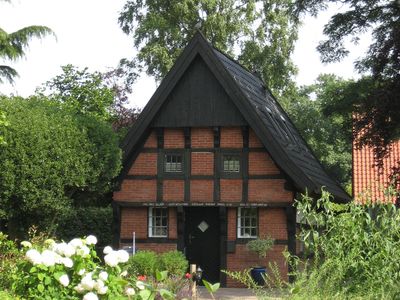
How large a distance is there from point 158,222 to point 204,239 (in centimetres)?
133

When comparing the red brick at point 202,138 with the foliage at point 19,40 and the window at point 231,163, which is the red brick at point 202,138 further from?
the foliage at point 19,40

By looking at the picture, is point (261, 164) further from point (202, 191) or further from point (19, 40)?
point (19, 40)

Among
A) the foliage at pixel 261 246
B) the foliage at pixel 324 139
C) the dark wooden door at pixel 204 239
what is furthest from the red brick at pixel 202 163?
the foliage at pixel 324 139

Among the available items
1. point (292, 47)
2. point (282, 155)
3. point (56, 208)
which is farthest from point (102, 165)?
point (292, 47)

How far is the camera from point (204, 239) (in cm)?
1730

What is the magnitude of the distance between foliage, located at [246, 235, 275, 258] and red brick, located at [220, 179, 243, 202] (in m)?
1.24

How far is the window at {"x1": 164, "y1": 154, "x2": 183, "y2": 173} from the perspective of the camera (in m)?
17.3

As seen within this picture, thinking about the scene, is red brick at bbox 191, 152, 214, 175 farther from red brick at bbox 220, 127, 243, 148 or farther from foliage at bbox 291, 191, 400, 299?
foliage at bbox 291, 191, 400, 299

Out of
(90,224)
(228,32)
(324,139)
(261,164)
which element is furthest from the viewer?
(324,139)

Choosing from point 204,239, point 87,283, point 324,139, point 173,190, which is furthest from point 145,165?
point 324,139

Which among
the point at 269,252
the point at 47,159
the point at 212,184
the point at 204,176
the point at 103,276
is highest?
the point at 47,159

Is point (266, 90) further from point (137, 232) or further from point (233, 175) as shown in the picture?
point (137, 232)

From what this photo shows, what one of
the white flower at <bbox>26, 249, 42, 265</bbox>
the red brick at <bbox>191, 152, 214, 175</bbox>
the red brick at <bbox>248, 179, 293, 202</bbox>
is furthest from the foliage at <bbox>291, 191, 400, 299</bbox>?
the red brick at <bbox>191, 152, 214, 175</bbox>

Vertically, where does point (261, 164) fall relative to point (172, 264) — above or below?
above
